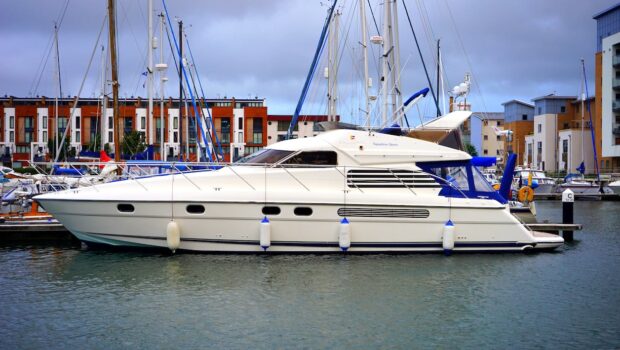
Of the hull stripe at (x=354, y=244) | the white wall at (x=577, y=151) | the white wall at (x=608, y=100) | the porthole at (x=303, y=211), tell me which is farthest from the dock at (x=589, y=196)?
the porthole at (x=303, y=211)

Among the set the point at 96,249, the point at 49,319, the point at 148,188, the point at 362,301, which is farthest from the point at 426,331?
the point at 96,249

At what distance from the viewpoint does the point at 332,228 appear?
15.9m

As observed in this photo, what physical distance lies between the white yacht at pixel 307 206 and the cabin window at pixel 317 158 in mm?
26

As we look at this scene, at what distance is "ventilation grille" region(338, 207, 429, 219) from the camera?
1584 centimetres

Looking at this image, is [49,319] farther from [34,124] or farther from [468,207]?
[34,124]

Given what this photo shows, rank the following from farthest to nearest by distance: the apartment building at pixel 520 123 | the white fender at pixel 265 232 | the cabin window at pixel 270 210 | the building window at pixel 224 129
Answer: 1. the apartment building at pixel 520 123
2. the building window at pixel 224 129
3. the cabin window at pixel 270 210
4. the white fender at pixel 265 232

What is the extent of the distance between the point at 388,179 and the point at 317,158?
1894 millimetres

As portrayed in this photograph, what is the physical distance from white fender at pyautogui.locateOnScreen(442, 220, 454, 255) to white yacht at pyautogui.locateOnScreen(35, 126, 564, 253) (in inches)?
1.2

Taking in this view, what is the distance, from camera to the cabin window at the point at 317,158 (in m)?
16.3

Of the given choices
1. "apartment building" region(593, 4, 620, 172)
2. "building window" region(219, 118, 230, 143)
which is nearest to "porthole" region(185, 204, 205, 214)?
"apartment building" region(593, 4, 620, 172)

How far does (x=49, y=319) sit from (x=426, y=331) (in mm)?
6579

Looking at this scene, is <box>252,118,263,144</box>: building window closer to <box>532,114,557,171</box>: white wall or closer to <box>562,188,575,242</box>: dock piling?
<box>532,114,557,171</box>: white wall

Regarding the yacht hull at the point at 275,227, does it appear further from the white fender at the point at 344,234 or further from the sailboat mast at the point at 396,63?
the sailboat mast at the point at 396,63

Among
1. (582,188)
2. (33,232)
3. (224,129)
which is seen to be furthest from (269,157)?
(224,129)
